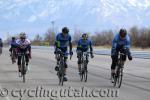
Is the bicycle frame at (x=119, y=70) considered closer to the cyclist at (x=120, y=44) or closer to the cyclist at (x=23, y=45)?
the cyclist at (x=120, y=44)

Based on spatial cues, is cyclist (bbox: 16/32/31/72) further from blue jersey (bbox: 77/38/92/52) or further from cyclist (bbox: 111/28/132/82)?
cyclist (bbox: 111/28/132/82)

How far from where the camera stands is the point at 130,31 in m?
91.8

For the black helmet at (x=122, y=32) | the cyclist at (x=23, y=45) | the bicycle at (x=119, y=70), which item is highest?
the black helmet at (x=122, y=32)

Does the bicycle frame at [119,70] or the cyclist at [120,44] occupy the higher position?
the cyclist at [120,44]

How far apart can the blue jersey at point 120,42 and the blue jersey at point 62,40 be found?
76.6 inches

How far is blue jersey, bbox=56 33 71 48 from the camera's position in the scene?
19047mm

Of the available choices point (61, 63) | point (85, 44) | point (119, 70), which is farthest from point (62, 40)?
point (119, 70)

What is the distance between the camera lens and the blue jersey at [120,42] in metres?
17.9

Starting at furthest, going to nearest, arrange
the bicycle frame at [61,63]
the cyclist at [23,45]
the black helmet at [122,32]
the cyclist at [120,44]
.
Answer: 1. the cyclist at [23,45]
2. the bicycle frame at [61,63]
3. the cyclist at [120,44]
4. the black helmet at [122,32]

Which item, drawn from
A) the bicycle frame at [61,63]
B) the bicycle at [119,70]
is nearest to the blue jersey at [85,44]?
the bicycle frame at [61,63]

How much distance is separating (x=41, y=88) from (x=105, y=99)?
325cm

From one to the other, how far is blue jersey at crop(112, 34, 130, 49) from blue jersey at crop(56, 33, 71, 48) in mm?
1947

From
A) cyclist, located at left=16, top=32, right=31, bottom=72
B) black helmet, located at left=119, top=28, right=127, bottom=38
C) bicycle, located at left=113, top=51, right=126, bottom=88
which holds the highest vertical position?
black helmet, located at left=119, top=28, right=127, bottom=38

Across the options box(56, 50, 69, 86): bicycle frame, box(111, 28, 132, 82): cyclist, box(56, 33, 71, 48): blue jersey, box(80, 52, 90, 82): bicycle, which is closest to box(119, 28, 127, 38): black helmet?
box(111, 28, 132, 82): cyclist
